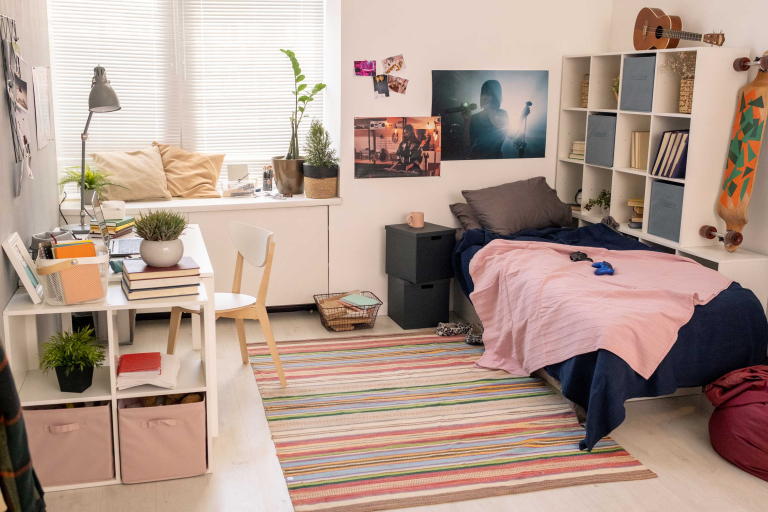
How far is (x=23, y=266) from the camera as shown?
2398 millimetres

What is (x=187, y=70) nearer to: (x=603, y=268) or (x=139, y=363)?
(x=139, y=363)

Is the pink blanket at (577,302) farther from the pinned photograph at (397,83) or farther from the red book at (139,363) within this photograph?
the red book at (139,363)

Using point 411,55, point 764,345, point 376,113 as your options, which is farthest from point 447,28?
point 764,345

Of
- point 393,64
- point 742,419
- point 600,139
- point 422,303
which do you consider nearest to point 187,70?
point 393,64

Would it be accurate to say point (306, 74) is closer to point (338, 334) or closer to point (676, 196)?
point (338, 334)

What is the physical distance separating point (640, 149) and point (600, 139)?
299mm

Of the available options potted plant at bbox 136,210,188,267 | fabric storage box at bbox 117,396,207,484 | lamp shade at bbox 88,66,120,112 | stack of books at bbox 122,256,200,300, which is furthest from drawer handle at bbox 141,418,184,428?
lamp shade at bbox 88,66,120,112

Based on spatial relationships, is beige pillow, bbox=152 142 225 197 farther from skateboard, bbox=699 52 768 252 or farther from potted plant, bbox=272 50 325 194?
skateboard, bbox=699 52 768 252

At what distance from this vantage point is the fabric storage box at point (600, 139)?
429cm

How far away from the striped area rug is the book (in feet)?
2.67

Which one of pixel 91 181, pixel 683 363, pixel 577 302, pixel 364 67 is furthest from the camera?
pixel 364 67

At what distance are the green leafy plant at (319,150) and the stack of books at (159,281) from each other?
6.37ft

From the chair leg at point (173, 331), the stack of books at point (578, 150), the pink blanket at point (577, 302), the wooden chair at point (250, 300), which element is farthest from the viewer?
the stack of books at point (578, 150)

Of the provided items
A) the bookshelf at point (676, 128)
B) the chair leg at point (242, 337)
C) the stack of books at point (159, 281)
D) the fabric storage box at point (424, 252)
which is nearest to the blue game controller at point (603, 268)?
the bookshelf at point (676, 128)
